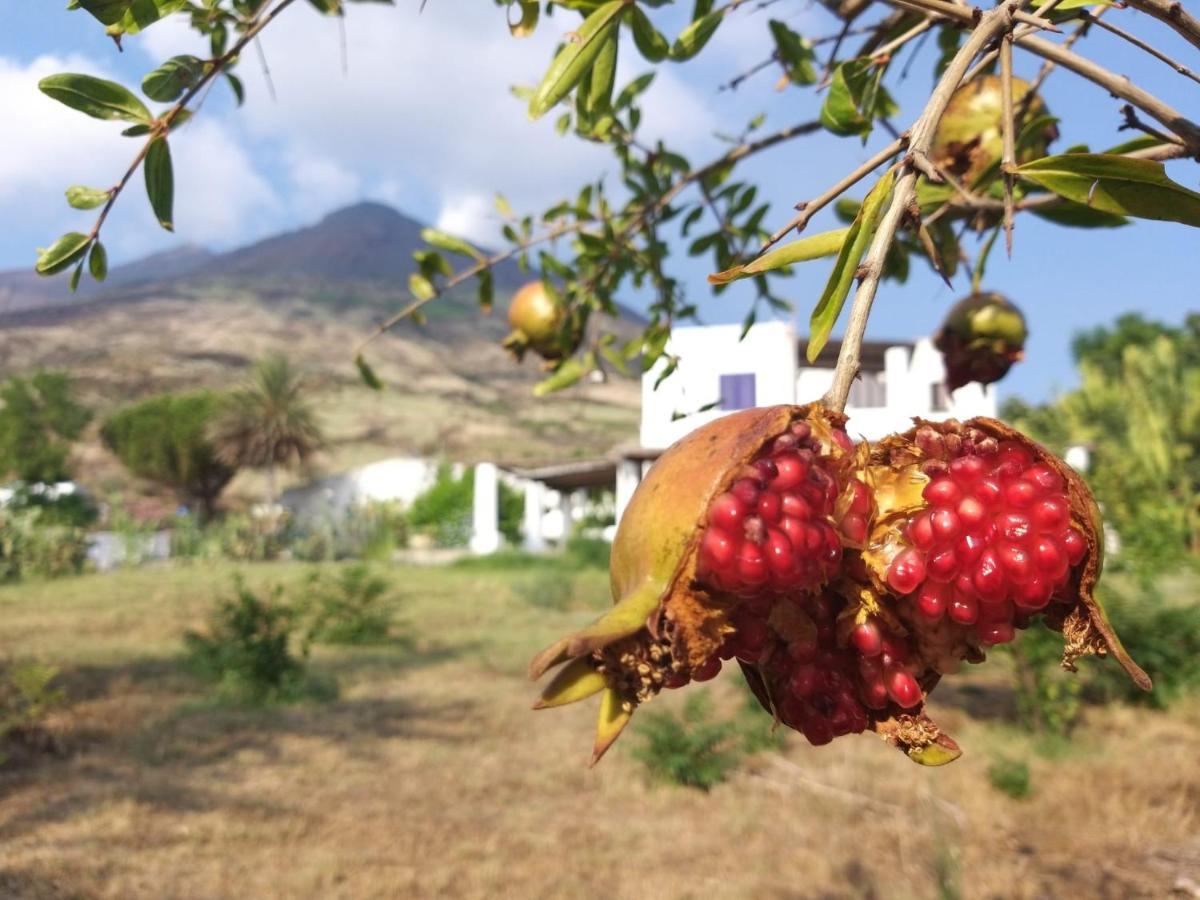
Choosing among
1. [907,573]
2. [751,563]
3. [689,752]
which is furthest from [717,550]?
[689,752]

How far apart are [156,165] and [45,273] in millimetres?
167

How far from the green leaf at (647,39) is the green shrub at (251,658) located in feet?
18.7

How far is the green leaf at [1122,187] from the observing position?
610mm

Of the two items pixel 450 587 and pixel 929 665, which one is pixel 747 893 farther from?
pixel 450 587

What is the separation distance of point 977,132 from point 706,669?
108 centimetres

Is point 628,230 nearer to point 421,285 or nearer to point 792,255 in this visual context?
point 421,285

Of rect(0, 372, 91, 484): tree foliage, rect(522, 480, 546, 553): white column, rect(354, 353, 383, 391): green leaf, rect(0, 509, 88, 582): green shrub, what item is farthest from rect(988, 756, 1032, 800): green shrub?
rect(0, 372, 91, 484): tree foliage

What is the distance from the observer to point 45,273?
1027 mm

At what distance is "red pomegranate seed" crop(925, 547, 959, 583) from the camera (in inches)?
25.1

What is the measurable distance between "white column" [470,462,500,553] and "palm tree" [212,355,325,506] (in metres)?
5.35

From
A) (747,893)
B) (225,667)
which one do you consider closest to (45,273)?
(747,893)

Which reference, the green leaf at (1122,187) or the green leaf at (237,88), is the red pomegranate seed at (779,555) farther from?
the green leaf at (237,88)

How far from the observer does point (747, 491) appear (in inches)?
23.2

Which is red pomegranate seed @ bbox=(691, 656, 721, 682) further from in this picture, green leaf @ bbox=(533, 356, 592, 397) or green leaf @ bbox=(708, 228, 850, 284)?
green leaf @ bbox=(533, 356, 592, 397)
